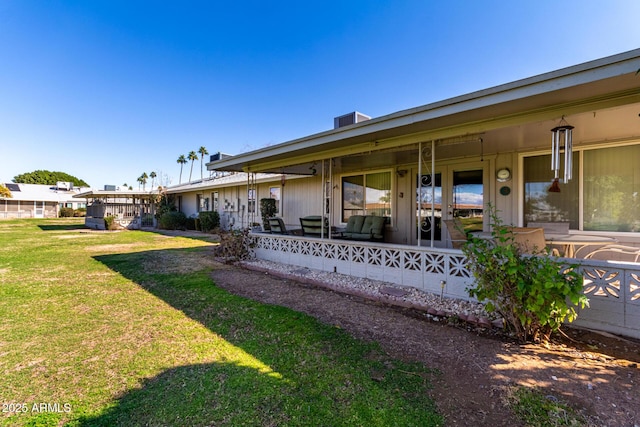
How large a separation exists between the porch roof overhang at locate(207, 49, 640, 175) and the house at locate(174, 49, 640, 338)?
0.5 inches

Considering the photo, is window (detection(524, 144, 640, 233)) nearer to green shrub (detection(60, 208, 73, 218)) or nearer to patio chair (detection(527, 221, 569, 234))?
patio chair (detection(527, 221, 569, 234))

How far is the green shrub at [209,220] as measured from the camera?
15586 mm

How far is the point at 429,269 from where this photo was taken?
465 centimetres

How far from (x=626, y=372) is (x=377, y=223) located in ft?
16.9

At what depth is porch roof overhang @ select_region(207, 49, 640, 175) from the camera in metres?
2.71

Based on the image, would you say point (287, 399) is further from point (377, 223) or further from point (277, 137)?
point (277, 137)

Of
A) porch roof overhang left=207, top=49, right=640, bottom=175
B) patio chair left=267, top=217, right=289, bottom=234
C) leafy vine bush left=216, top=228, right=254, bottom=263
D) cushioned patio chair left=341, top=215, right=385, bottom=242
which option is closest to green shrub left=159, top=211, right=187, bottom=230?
leafy vine bush left=216, top=228, right=254, bottom=263

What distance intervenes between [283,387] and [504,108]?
388 centimetres

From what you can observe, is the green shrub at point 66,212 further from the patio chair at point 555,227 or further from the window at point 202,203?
the patio chair at point 555,227

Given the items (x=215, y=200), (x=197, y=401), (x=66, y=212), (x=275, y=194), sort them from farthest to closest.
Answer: (x=66, y=212)
(x=215, y=200)
(x=275, y=194)
(x=197, y=401)

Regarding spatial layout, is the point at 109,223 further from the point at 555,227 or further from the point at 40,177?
the point at 40,177

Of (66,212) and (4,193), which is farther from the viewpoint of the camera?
(66,212)

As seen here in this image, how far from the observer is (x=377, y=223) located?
7336 mm

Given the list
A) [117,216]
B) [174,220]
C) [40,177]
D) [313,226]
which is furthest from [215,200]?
[40,177]
